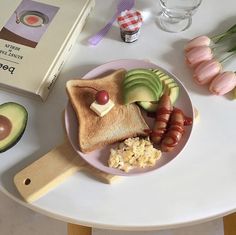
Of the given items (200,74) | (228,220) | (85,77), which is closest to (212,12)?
(200,74)

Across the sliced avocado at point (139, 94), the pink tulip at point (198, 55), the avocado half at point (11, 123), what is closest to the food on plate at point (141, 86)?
the sliced avocado at point (139, 94)

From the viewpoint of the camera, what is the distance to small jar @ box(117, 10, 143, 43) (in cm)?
94

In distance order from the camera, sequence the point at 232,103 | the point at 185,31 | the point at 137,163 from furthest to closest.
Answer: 1. the point at 185,31
2. the point at 232,103
3. the point at 137,163

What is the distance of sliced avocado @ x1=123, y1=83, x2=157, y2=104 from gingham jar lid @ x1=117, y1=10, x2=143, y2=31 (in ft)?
0.54

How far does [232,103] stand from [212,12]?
0.85 ft

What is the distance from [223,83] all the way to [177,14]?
0.24 metres

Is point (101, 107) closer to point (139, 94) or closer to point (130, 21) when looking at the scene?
point (139, 94)

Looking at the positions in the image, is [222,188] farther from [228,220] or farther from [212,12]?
[212,12]

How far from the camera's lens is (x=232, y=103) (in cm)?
90

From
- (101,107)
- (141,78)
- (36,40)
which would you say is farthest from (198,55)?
(36,40)

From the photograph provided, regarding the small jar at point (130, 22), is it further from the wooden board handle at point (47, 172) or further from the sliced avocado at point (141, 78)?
the wooden board handle at point (47, 172)

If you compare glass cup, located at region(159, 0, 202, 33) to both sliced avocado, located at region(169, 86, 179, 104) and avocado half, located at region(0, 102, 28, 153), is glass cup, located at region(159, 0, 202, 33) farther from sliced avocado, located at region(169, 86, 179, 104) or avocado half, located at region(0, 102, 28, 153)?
avocado half, located at region(0, 102, 28, 153)

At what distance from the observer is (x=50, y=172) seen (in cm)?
80

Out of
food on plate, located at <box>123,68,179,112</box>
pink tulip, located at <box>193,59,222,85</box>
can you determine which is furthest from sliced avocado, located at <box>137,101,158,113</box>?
pink tulip, located at <box>193,59,222,85</box>
